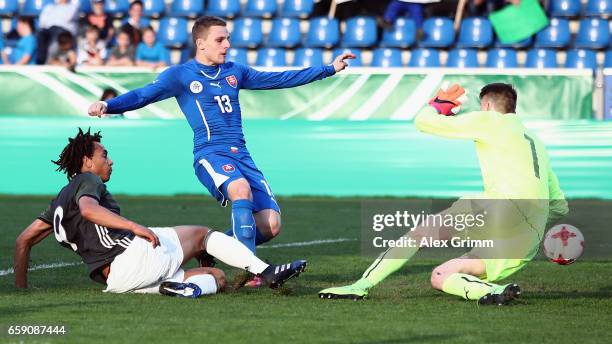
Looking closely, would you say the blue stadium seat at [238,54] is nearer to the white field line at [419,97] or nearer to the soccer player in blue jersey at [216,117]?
the white field line at [419,97]

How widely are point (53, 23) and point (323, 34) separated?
403cm

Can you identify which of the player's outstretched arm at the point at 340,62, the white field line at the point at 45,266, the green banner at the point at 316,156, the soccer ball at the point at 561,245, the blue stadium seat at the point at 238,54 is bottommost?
the green banner at the point at 316,156

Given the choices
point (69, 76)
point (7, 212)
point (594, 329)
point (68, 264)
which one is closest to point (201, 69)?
point (68, 264)

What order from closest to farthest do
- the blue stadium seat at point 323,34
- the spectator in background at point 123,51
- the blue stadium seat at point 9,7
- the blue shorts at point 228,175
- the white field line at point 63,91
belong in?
1. the blue shorts at point 228,175
2. the white field line at point 63,91
3. the spectator in background at point 123,51
4. the blue stadium seat at point 323,34
5. the blue stadium seat at point 9,7

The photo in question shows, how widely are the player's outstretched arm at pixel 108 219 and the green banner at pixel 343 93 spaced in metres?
8.72

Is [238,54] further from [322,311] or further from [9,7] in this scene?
[322,311]

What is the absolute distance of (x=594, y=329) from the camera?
6879mm

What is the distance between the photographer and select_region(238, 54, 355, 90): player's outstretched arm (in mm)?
9055

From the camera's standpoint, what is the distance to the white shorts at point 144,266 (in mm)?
7953

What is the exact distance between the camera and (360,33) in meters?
19.5

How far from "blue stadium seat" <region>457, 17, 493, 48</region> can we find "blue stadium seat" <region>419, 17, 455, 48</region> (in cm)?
18

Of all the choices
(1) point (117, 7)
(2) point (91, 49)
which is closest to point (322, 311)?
(2) point (91, 49)

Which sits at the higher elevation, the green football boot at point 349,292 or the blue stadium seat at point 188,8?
the blue stadium seat at point 188,8

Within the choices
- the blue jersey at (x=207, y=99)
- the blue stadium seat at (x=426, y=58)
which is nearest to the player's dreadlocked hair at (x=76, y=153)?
the blue jersey at (x=207, y=99)
